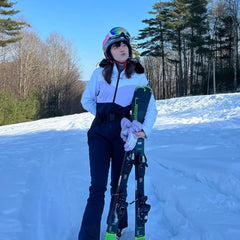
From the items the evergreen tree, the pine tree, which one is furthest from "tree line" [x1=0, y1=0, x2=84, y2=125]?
the evergreen tree

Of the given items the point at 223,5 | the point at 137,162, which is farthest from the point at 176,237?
the point at 223,5

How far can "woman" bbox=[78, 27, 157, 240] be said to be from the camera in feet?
5.78

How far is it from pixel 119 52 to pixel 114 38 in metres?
0.12

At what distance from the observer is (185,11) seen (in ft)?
99.2

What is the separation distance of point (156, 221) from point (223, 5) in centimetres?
3299

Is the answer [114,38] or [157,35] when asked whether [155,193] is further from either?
[157,35]

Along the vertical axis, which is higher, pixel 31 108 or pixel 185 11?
pixel 185 11

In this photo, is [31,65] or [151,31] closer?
[31,65]

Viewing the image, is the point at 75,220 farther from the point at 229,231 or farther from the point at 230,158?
the point at 230,158

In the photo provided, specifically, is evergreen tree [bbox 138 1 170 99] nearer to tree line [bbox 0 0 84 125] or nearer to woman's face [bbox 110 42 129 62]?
tree line [bbox 0 0 84 125]

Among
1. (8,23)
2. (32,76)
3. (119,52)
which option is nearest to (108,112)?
(119,52)

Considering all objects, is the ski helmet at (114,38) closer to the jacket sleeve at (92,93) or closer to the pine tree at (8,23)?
the jacket sleeve at (92,93)

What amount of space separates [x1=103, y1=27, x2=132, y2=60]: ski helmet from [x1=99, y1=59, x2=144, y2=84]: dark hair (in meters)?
0.07

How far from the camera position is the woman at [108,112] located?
69.4 inches
